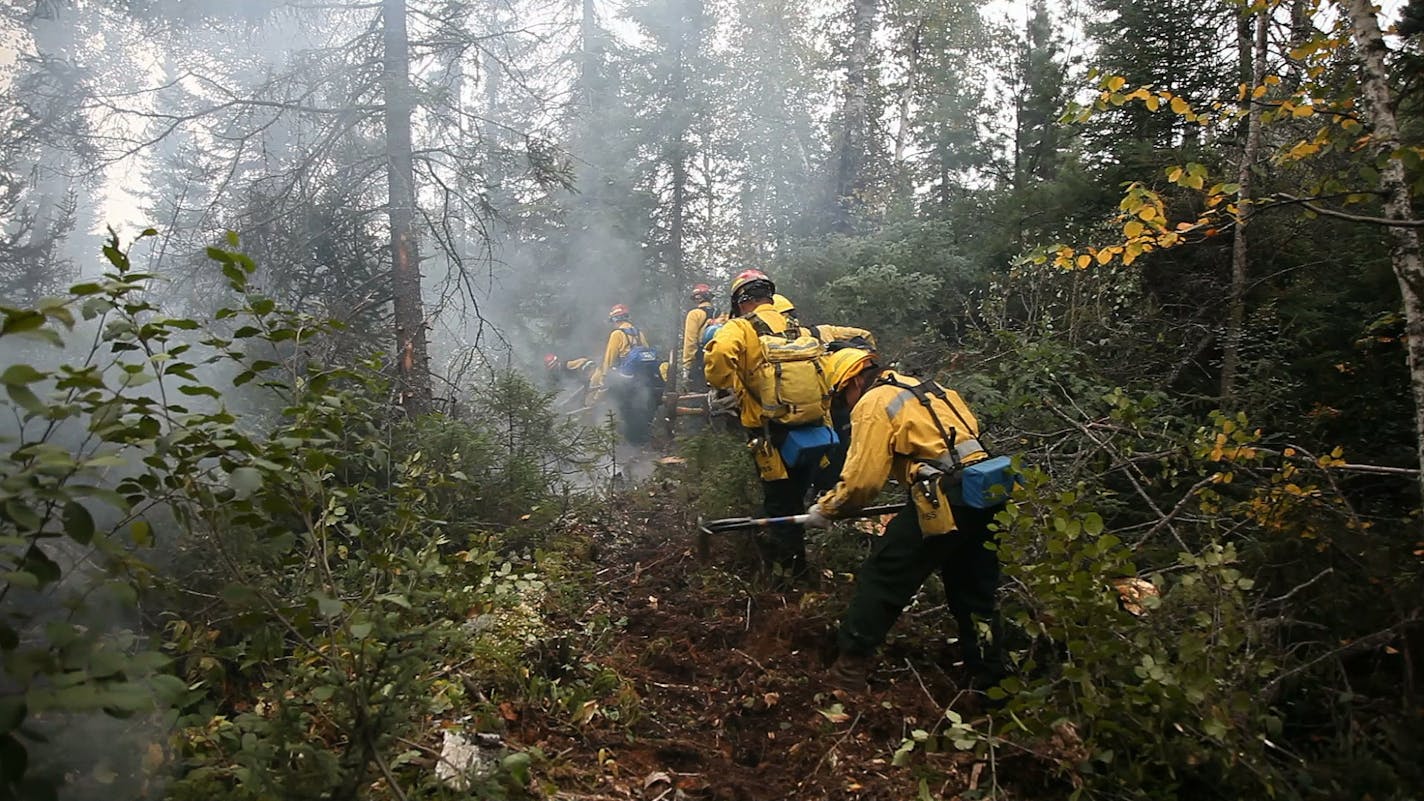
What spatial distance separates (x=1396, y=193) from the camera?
11.5 feet

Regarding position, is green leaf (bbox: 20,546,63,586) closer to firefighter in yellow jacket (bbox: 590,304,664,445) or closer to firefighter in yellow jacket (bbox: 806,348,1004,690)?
firefighter in yellow jacket (bbox: 806,348,1004,690)

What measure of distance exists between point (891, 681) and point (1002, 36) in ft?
61.9

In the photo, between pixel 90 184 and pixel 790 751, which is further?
pixel 90 184

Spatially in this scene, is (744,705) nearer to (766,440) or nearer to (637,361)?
(766,440)

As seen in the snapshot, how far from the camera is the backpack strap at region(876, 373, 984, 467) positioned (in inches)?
159

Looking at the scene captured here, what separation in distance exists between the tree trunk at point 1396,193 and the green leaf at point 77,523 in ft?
16.0

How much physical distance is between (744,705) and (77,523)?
3.27 metres

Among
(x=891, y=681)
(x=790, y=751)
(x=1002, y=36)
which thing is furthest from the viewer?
(x=1002, y=36)

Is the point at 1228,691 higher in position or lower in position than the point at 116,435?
lower

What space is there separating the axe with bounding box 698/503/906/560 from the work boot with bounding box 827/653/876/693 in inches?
30.1

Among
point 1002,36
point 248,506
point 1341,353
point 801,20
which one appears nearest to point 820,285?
point 1341,353

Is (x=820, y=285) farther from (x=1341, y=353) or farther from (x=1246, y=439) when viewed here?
(x=1246, y=439)

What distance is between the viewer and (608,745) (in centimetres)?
375

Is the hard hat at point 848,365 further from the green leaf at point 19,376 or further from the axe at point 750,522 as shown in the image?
the green leaf at point 19,376
